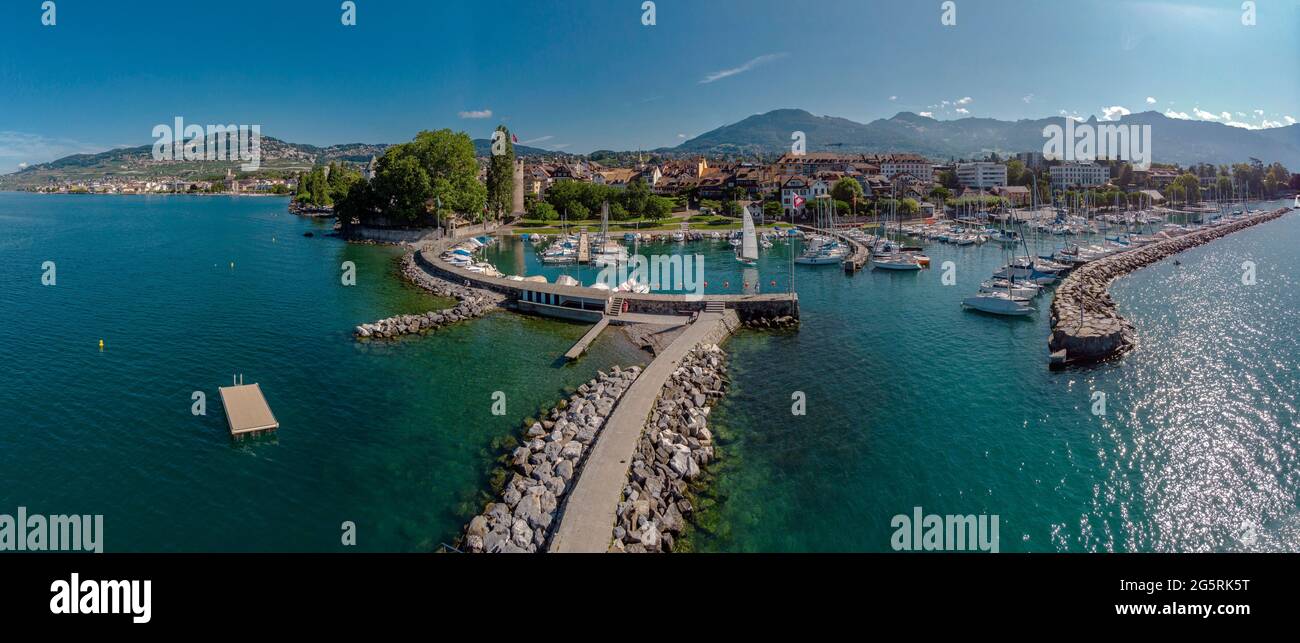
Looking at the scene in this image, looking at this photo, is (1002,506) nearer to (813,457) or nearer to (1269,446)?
(813,457)

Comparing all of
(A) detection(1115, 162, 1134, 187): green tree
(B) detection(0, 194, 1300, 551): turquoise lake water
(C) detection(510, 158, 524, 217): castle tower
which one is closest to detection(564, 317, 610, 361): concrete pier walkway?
(B) detection(0, 194, 1300, 551): turquoise lake water

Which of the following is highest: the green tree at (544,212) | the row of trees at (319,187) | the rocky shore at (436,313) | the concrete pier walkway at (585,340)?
the row of trees at (319,187)

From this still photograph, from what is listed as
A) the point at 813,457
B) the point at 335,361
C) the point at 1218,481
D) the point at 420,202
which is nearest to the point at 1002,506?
the point at 813,457

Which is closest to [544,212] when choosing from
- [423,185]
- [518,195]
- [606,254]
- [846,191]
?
[518,195]

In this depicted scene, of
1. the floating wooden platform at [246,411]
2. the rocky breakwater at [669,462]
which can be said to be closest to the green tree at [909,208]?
the rocky breakwater at [669,462]

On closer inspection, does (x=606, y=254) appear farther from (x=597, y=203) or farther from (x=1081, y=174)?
(x=1081, y=174)

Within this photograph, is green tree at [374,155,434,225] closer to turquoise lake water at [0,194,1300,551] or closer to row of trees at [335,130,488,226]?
row of trees at [335,130,488,226]

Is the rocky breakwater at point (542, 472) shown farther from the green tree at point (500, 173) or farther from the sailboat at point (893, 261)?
the green tree at point (500, 173)
